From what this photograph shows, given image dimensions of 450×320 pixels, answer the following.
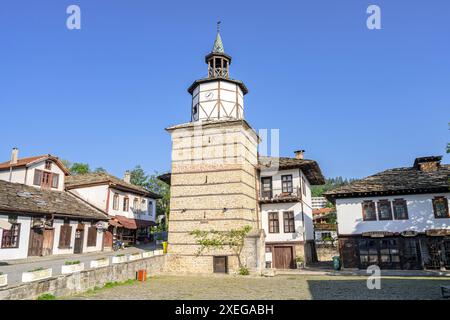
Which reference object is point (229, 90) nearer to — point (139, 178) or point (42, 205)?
point (42, 205)

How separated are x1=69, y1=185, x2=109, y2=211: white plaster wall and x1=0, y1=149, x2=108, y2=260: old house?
3.61 feet

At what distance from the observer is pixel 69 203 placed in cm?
2634

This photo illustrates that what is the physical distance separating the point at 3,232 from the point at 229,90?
17178 millimetres

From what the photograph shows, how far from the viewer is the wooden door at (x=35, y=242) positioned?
21.3 metres

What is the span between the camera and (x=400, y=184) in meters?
21.9

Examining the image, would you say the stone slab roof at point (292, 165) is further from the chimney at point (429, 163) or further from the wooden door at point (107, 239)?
the wooden door at point (107, 239)

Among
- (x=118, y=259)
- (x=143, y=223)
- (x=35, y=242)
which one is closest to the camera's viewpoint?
(x=118, y=259)

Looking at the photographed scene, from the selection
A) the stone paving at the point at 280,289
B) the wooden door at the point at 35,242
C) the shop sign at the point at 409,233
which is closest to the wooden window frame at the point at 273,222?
the stone paving at the point at 280,289

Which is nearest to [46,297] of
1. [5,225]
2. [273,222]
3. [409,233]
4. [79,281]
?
[79,281]

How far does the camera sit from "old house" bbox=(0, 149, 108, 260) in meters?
20.3

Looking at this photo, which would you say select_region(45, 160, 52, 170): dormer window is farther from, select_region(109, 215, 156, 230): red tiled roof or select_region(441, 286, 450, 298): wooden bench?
select_region(441, 286, 450, 298): wooden bench

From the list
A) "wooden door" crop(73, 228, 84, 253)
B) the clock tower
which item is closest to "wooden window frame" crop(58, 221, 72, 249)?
"wooden door" crop(73, 228, 84, 253)

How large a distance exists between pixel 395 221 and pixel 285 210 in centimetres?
729

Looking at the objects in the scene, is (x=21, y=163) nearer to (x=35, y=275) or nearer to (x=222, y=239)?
(x=222, y=239)
